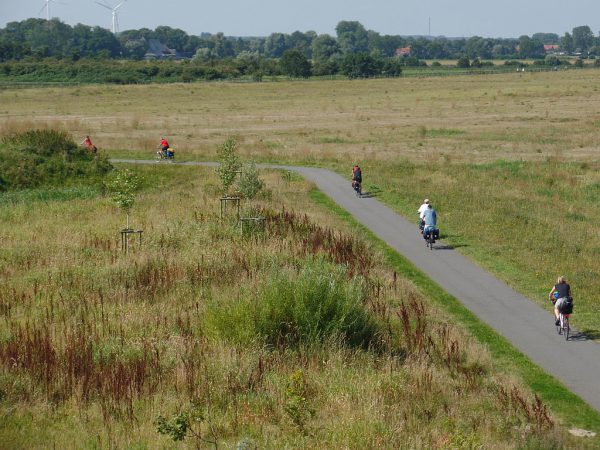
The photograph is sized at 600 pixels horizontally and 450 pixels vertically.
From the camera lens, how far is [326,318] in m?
16.2

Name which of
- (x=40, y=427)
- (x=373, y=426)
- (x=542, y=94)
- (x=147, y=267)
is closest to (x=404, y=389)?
(x=373, y=426)

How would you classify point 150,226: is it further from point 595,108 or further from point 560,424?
point 595,108

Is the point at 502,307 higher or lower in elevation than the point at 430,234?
lower

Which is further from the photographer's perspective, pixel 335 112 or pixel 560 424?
pixel 335 112

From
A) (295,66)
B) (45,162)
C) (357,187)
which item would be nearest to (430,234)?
(357,187)

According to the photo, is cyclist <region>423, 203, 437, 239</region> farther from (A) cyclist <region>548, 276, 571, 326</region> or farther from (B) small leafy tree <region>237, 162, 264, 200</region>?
(A) cyclist <region>548, 276, 571, 326</region>

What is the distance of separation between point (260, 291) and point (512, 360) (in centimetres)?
496

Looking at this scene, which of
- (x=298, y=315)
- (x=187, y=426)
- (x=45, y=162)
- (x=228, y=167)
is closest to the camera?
(x=187, y=426)

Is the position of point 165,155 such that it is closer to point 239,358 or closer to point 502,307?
point 502,307

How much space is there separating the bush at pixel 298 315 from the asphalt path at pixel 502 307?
3.35 meters

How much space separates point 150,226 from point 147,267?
6317mm

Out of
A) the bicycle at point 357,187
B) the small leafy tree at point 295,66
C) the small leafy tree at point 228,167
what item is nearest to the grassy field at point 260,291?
the small leafy tree at point 228,167

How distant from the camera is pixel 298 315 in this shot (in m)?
15.9

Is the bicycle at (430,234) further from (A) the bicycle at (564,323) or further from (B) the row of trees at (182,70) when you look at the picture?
(B) the row of trees at (182,70)
